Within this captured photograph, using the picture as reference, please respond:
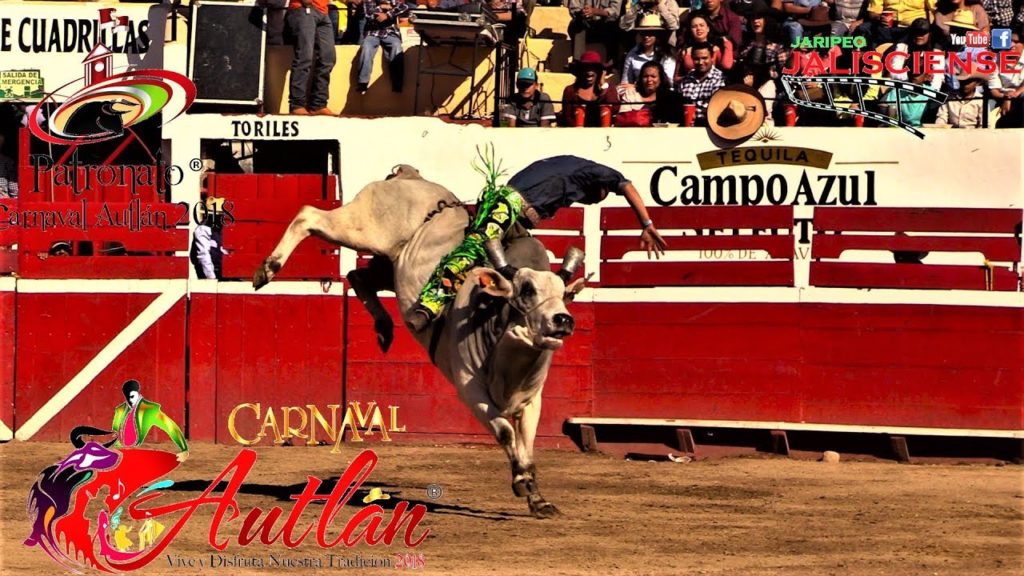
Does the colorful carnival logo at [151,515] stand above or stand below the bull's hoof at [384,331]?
below

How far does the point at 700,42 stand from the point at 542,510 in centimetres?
621

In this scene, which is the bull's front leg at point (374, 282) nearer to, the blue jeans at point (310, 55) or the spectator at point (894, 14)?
the blue jeans at point (310, 55)

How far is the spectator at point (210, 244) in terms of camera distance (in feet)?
48.3

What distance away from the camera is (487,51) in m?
17.1

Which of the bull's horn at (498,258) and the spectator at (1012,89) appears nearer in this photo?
the bull's horn at (498,258)

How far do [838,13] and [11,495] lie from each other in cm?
947

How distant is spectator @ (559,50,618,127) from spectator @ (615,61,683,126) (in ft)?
0.45

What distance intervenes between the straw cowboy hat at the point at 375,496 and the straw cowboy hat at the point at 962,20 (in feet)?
25.9

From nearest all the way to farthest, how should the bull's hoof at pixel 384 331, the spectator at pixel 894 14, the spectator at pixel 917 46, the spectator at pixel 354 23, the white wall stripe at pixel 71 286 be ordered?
the bull's hoof at pixel 384 331, the white wall stripe at pixel 71 286, the spectator at pixel 917 46, the spectator at pixel 894 14, the spectator at pixel 354 23

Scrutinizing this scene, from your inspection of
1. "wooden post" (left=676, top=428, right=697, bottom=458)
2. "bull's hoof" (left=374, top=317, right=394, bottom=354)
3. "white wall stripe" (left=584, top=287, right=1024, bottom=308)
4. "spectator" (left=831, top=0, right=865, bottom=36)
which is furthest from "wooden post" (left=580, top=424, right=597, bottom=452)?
"spectator" (left=831, top=0, right=865, bottom=36)

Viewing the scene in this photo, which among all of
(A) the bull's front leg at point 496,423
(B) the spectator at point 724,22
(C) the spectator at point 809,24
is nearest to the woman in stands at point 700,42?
(B) the spectator at point 724,22

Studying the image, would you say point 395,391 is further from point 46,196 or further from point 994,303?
point 994,303

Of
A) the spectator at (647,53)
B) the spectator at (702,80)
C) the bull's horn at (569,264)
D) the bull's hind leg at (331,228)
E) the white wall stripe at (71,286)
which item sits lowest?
the white wall stripe at (71,286)

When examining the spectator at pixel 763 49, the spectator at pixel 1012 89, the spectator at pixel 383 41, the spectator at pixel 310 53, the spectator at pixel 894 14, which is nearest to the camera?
the spectator at pixel 1012 89
